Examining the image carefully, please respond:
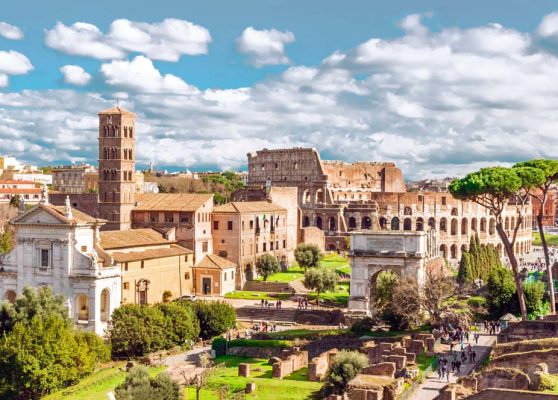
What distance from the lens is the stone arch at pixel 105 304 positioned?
157 ft

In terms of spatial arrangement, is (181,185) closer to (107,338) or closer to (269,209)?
(269,209)

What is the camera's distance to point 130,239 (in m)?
53.2

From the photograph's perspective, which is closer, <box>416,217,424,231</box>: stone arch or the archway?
the archway

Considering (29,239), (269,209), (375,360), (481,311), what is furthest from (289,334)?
(269,209)

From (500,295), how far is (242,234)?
72.6ft

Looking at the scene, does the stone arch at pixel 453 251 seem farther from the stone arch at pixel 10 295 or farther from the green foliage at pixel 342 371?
the green foliage at pixel 342 371

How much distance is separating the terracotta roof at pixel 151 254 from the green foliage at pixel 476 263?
22.9 m

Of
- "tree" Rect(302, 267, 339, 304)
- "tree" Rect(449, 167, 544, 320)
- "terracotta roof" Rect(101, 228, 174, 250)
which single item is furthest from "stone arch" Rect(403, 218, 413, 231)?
"tree" Rect(449, 167, 544, 320)

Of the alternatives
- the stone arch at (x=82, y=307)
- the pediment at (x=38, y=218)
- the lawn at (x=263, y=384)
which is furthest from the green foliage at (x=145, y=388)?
the pediment at (x=38, y=218)

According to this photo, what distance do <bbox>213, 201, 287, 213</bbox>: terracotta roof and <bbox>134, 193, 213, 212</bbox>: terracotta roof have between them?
2069 millimetres

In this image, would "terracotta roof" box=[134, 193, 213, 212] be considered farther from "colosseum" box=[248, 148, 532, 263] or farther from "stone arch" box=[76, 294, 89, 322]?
"colosseum" box=[248, 148, 532, 263]

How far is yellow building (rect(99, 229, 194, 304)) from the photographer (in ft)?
166

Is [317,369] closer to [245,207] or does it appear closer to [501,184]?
[501,184]

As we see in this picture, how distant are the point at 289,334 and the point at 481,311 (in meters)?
12.0
